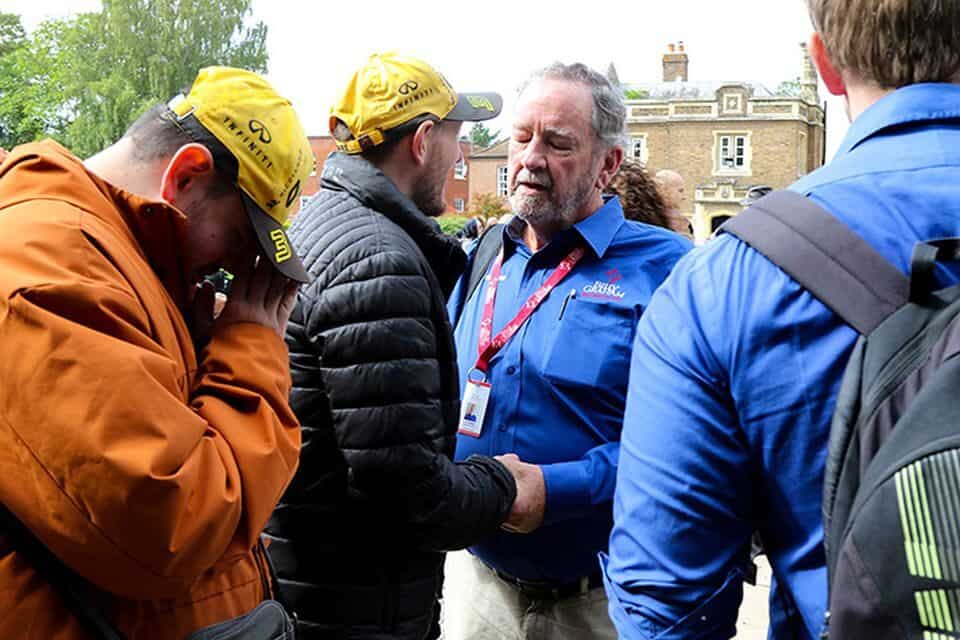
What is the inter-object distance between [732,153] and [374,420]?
5588 cm

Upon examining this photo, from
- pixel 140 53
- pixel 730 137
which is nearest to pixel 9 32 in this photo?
pixel 140 53

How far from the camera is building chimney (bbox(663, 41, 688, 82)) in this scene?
63188mm

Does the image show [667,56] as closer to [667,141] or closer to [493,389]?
[667,141]

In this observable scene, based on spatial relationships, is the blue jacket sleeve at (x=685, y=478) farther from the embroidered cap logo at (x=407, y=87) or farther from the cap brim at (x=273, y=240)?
the embroidered cap logo at (x=407, y=87)

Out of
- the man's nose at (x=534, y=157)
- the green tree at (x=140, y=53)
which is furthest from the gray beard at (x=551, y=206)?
the green tree at (x=140, y=53)

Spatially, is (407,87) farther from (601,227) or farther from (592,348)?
(592,348)

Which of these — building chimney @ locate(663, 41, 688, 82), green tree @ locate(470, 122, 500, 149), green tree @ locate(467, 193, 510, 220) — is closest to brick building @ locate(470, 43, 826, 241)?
building chimney @ locate(663, 41, 688, 82)

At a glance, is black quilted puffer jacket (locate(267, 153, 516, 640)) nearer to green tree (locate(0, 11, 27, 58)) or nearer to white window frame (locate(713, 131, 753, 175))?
white window frame (locate(713, 131, 753, 175))

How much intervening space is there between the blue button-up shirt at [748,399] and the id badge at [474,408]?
1.56 metres

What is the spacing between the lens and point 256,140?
2.04 m

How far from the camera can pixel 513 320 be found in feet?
11.2

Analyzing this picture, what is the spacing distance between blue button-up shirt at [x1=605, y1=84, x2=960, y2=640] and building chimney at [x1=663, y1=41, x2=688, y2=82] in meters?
64.3

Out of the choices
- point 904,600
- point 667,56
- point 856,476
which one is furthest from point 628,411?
point 667,56

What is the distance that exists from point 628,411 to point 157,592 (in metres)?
0.90
